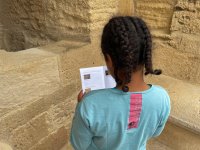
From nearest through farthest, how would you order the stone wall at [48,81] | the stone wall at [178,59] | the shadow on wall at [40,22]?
the stone wall at [48,81], the stone wall at [178,59], the shadow on wall at [40,22]

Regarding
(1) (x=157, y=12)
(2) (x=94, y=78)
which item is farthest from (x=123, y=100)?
(1) (x=157, y=12)

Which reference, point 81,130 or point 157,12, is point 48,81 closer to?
point 81,130

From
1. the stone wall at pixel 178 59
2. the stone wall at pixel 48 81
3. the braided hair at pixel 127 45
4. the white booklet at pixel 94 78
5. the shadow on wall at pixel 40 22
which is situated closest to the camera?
the braided hair at pixel 127 45

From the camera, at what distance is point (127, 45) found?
31.8 inches

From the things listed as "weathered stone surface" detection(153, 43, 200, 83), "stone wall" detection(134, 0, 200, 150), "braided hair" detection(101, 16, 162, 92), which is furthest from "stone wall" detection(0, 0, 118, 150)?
"braided hair" detection(101, 16, 162, 92)

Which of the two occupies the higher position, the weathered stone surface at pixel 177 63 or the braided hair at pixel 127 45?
the braided hair at pixel 127 45

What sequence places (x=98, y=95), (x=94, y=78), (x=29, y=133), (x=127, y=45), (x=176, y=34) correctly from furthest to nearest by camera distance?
1. (x=176, y=34)
2. (x=29, y=133)
3. (x=94, y=78)
4. (x=98, y=95)
5. (x=127, y=45)

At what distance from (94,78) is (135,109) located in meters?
0.40

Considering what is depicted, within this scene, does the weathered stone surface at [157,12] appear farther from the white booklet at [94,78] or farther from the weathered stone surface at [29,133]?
the weathered stone surface at [29,133]

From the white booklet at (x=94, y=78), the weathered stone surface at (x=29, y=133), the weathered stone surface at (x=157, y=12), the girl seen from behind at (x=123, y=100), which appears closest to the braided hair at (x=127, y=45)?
the girl seen from behind at (x=123, y=100)

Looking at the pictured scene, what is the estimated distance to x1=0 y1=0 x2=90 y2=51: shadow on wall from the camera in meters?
1.92

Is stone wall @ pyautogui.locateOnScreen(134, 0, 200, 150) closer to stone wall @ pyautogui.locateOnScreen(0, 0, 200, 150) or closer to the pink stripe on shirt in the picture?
stone wall @ pyautogui.locateOnScreen(0, 0, 200, 150)

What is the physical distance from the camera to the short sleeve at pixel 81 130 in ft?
2.99

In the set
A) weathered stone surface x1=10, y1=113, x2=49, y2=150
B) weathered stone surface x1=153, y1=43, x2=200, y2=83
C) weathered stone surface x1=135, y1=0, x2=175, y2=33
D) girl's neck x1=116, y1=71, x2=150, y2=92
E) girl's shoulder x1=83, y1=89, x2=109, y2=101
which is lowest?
weathered stone surface x1=10, y1=113, x2=49, y2=150
